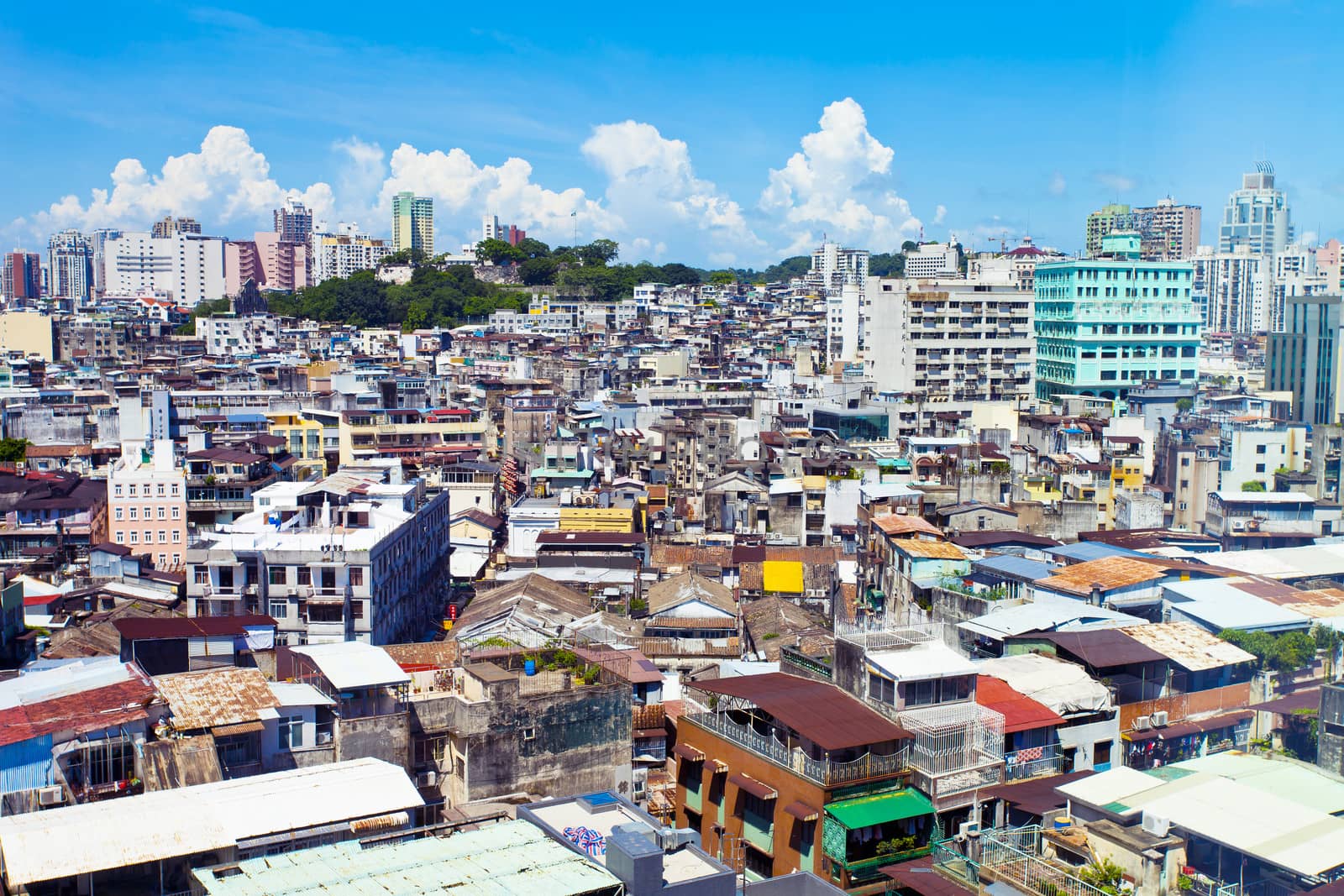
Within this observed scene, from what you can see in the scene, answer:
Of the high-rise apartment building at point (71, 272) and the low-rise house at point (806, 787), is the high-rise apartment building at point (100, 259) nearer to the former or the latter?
the high-rise apartment building at point (71, 272)

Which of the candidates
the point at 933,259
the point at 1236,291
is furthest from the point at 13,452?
the point at 1236,291

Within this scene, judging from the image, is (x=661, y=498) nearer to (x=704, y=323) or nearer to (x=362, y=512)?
(x=362, y=512)

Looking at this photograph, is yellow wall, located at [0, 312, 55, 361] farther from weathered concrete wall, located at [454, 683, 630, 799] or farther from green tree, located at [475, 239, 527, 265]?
weathered concrete wall, located at [454, 683, 630, 799]

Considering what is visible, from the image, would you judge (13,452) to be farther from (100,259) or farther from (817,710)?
(100,259)

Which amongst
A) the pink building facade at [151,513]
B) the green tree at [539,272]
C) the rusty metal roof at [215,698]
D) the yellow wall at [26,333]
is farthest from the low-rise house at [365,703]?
the green tree at [539,272]

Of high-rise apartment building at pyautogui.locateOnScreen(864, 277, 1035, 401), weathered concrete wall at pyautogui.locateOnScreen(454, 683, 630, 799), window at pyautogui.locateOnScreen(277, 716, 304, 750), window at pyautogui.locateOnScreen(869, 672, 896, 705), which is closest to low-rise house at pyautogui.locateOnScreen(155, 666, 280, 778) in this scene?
window at pyautogui.locateOnScreen(277, 716, 304, 750)

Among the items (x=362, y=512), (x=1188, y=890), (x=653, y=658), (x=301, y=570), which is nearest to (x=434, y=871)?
(x=1188, y=890)
